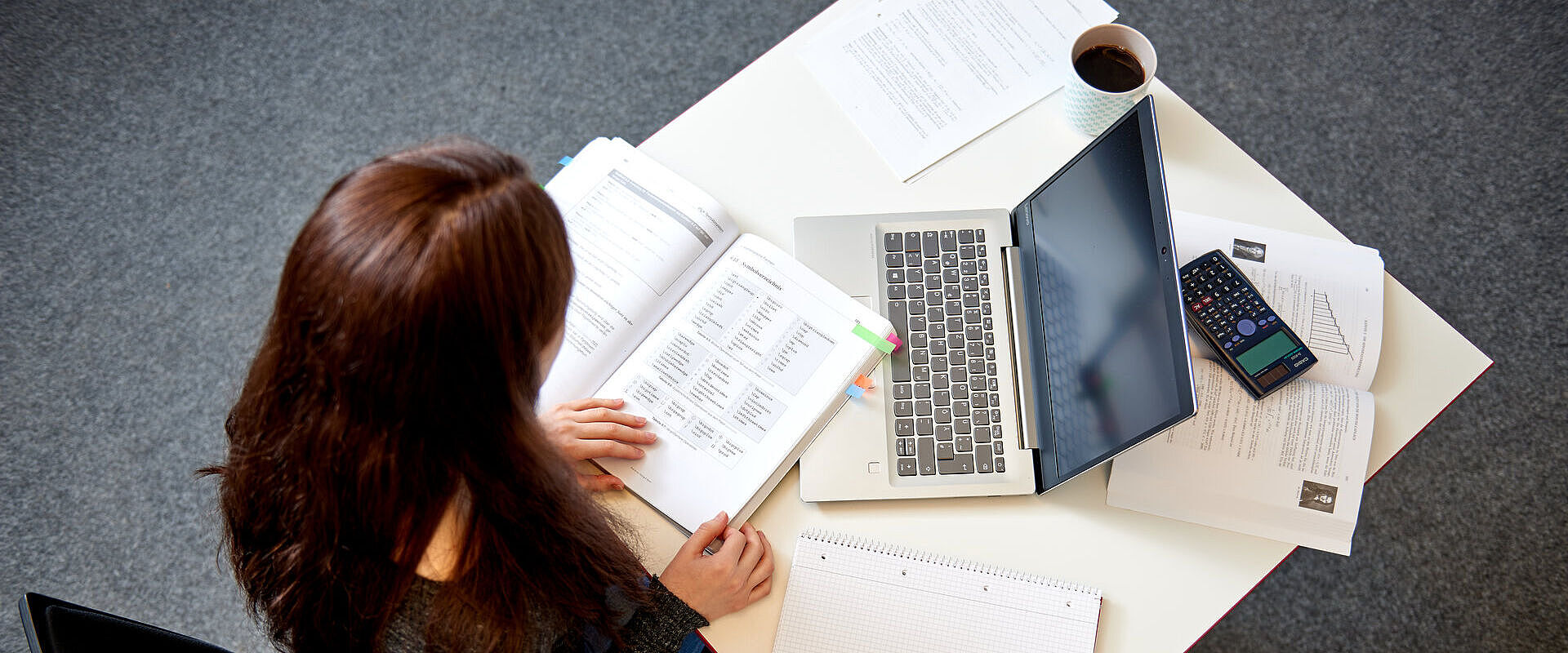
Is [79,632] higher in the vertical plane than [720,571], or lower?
higher

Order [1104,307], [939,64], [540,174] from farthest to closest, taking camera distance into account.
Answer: [540,174]
[939,64]
[1104,307]

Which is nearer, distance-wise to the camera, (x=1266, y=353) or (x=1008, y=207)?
(x=1266, y=353)

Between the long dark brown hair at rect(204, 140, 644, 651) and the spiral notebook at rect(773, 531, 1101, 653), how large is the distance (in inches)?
5.5

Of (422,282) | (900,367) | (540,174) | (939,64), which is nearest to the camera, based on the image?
(422,282)

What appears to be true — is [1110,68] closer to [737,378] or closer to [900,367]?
[900,367]

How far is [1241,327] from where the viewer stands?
2.72ft

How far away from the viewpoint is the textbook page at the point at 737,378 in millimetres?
800

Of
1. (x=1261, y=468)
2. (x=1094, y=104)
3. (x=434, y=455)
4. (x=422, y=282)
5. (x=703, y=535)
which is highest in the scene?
(x=422, y=282)

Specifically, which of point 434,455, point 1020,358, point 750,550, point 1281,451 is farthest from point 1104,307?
point 434,455

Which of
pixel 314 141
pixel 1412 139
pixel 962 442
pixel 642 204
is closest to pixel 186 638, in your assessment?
pixel 642 204

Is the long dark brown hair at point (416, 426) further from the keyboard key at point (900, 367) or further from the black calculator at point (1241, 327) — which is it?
the black calculator at point (1241, 327)

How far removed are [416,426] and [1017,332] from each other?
0.52m

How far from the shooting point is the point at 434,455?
1.92 ft

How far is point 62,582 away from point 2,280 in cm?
52
